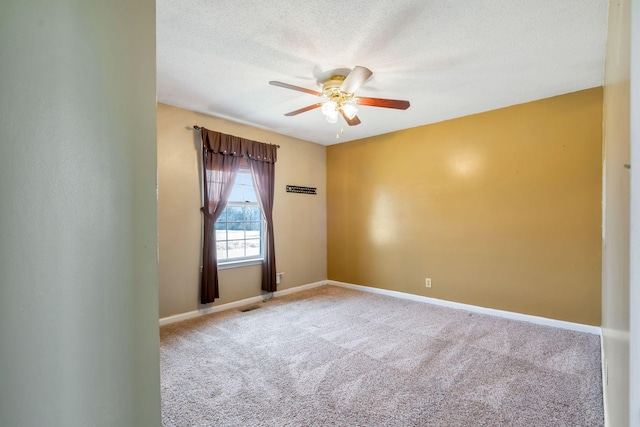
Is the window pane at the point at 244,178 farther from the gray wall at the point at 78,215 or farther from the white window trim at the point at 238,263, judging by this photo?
the gray wall at the point at 78,215

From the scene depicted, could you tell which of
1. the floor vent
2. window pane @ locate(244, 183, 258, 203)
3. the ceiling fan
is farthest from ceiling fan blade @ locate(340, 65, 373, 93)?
the floor vent

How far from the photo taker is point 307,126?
422 cm

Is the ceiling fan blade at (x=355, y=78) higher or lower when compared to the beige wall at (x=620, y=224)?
higher

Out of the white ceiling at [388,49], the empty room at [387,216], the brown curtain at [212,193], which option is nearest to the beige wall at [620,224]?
the empty room at [387,216]

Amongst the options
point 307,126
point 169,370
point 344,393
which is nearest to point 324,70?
point 307,126

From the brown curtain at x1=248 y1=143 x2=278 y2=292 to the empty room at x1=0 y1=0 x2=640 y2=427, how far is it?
0.10 feet

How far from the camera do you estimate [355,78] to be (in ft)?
7.40

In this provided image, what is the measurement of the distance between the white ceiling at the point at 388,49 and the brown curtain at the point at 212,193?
0.50 metres

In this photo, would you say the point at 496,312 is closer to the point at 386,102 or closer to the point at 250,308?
the point at 386,102

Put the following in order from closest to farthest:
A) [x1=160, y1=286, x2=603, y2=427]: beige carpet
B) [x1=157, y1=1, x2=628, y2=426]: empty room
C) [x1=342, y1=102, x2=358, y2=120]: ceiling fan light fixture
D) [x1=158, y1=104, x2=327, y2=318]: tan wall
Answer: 1. [x1=160, y1=286, x2=603, y2=427]: beige carpet
2. [x1=157, y1=1, x2=628, y2=426]: empty room
3. [x1=342, y1=102, x2=358, y2=120]: ceiling fan light fixture
4. [x1=158, y1=104, x2=327, y2=318]: tan wall

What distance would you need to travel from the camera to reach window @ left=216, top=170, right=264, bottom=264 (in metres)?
4.02

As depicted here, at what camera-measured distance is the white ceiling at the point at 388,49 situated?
1.85 meters

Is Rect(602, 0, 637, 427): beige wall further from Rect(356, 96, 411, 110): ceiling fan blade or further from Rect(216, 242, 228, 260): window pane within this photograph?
Rect(216, 242, 228, 260): window pane

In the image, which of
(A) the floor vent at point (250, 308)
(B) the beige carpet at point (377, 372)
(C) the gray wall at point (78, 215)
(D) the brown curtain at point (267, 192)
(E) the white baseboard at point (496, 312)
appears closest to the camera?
(C) the gray wall at point (78, 215)
